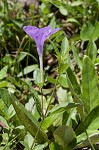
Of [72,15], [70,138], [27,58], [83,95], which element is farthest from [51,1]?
[70,138]

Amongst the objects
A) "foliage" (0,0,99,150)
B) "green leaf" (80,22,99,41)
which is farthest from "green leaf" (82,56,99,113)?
"green leaf" (80,22,99,41)

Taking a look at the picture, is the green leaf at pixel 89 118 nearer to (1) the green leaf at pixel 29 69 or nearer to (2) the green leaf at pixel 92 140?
(2) the green leaf at pixel 92 140

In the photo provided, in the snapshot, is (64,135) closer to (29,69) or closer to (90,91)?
(90,91)

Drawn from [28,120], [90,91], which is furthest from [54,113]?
[90,91]

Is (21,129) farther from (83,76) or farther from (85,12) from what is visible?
(85,12)

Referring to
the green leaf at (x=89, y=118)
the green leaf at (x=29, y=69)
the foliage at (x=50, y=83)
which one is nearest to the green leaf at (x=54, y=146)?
the foliage at (x=50, y=83)

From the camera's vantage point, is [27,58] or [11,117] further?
[27,58]
